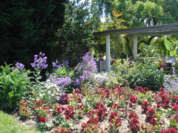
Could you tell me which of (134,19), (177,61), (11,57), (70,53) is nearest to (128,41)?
(134,19)

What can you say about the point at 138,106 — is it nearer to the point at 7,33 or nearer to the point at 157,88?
the point at 157,88

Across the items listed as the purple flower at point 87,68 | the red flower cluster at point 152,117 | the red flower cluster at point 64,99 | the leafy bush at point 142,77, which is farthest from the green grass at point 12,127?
the leafy bush at point 142,77

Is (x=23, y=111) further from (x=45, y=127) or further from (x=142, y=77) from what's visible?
(x=142, y=77)

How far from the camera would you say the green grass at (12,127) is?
117 inches

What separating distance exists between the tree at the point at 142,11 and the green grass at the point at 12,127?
1504 centimetres

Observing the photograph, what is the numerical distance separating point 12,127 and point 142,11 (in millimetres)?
16763

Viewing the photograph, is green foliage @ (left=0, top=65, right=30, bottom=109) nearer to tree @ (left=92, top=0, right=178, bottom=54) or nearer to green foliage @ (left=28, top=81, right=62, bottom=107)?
green foliage @ (left=28, top=81, right=62, bottom=107)

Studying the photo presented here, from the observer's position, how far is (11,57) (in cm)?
598

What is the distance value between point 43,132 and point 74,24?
20.5 feet

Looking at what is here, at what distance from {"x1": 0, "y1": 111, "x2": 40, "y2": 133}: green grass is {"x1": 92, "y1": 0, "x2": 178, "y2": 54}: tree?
15.0m

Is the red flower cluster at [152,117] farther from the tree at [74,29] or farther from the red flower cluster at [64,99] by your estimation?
the tree at [74,29]

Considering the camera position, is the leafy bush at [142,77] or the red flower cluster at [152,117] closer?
the red flower cluster at [152,117]

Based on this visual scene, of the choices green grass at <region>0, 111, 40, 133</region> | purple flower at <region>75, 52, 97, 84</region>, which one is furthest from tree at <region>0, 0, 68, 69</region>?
green grass at <region>0, 111, 40, 133</region>

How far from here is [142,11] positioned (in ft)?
54.6
